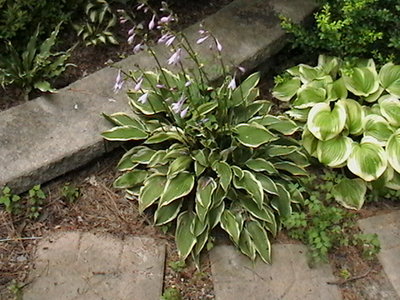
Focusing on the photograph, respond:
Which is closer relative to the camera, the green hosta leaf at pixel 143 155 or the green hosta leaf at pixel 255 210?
the green hosta leaf at pixel 255 210

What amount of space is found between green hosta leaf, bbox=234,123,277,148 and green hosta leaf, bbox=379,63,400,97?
898mm

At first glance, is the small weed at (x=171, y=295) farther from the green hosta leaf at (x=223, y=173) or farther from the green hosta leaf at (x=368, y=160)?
the green hosta leaf at (x=368, y=160)

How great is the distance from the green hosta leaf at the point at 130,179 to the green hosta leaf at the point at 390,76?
5.17ft

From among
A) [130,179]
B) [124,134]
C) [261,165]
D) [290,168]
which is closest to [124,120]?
[124,134]

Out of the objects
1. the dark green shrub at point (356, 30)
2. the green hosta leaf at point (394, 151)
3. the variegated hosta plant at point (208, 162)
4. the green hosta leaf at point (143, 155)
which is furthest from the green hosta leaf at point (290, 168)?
the dark green shrub at point (356, 30)

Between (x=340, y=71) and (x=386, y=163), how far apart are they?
0.71 meters

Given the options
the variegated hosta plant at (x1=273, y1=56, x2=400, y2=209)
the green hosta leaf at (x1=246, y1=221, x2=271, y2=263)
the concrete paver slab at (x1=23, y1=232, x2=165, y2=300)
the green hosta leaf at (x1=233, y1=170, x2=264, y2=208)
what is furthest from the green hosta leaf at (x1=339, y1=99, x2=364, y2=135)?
the concrete paver slab at (x1=23, y1=232, x2=165, y2=300)

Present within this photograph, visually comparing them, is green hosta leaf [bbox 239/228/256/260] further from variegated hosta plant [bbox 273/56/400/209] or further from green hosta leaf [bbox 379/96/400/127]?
green hosta leaf [bbox 379/96/400/127]

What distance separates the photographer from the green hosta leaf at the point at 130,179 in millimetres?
3088

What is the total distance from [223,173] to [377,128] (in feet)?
3.29

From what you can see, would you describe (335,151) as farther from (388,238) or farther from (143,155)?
(143,155)

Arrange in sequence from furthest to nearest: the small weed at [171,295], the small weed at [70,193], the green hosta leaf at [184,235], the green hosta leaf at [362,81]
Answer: the green hosta leaf at [362,81]
the small weed at [70,193]
the green hosta leaf at [184,235]
the small weed at [171,295]

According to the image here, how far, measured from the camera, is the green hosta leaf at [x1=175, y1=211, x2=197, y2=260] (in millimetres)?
2830

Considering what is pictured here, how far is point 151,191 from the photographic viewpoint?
2971mm
